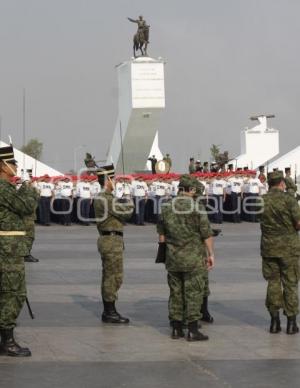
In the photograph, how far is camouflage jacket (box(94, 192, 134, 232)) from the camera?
9.99m

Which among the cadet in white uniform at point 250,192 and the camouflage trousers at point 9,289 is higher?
the cadet in white uniform at point 250,192

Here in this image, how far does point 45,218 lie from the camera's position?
26250 mm

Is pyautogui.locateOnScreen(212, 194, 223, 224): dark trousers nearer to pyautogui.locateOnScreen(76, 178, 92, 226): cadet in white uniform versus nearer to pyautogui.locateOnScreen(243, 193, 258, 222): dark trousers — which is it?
pyautogui.locateOnScreen(243, 193, 258, 222): dark trousers

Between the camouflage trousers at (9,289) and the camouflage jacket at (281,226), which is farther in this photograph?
the camouflage jacket at (281,226)

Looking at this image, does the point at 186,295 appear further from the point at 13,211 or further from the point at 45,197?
the point at 45,197

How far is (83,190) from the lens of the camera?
2636cm

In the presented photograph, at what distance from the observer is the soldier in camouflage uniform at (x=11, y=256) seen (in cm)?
827

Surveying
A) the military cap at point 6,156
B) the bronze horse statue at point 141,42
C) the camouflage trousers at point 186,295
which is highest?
the bronze horse statue at point 141,42

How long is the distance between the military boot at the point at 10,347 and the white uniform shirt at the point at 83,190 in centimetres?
1801

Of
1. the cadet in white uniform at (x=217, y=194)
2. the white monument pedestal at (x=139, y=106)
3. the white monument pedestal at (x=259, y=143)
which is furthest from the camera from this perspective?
the white monument pedestal at (x=259, y=143)

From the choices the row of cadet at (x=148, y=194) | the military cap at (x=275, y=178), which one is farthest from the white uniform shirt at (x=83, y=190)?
the military cap at (x=275, y=178)

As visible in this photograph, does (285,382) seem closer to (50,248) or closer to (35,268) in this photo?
(35,268)

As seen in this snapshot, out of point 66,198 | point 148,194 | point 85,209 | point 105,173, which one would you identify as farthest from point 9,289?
point 148,194

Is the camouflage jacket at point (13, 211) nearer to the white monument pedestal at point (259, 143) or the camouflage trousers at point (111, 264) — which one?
the camouflage trousers at point (111, 264)
